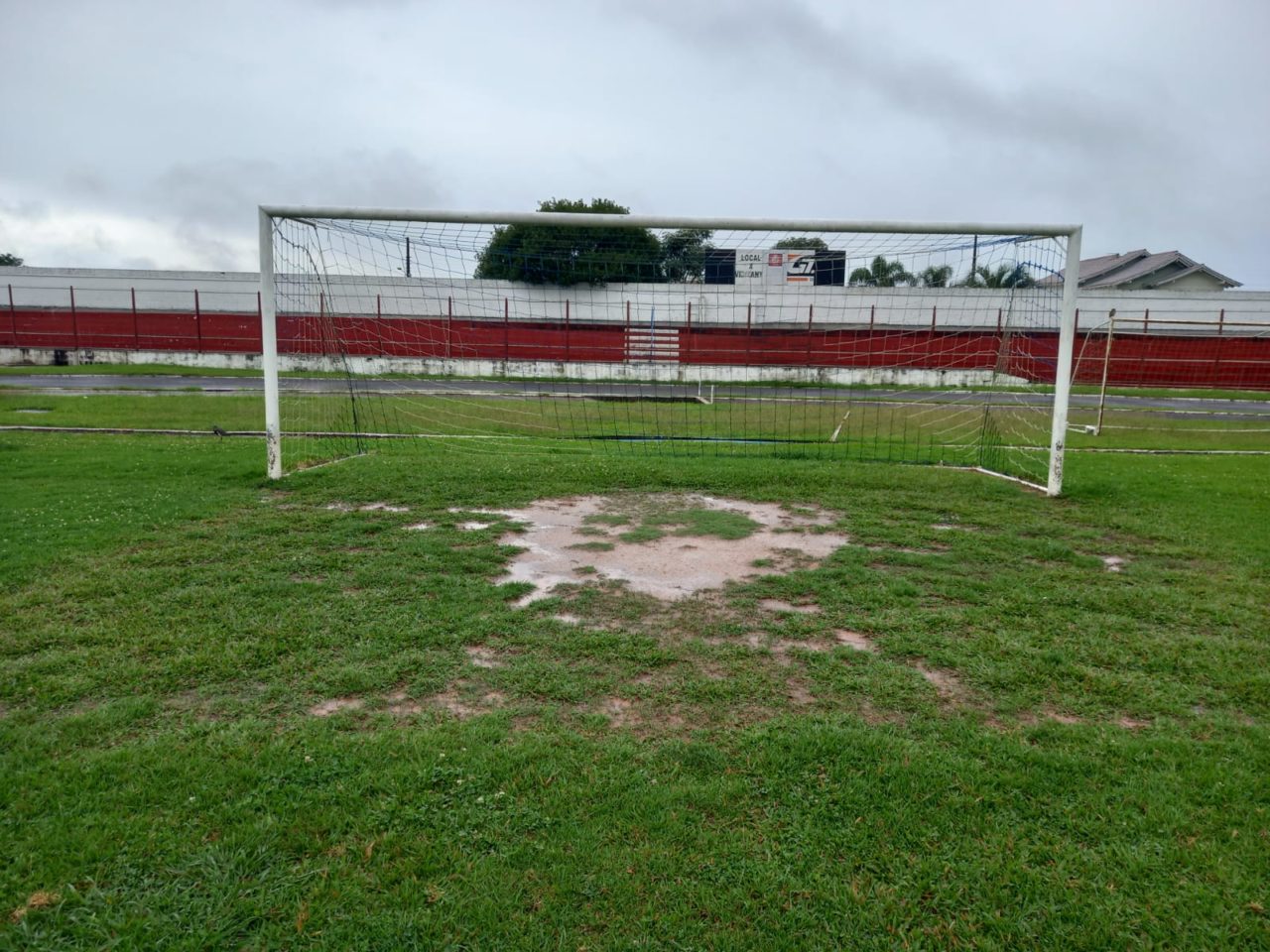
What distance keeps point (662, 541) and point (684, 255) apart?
7478 millimetres

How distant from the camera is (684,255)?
12.4 metres

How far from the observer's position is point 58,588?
4.66 metres

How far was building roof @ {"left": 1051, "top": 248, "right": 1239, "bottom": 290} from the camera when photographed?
3766 centimetres

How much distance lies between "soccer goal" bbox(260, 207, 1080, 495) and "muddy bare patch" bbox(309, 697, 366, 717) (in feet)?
18.1

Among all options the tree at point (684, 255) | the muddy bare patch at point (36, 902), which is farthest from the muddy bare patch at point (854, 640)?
the tree at point (684, 255)

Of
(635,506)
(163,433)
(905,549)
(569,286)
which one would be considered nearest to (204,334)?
(569,286)

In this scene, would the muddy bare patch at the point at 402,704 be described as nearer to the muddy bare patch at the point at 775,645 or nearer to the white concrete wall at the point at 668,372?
the muddy bare patch at the point at 775,645

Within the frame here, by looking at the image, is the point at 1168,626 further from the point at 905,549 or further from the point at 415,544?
the point at 415,544

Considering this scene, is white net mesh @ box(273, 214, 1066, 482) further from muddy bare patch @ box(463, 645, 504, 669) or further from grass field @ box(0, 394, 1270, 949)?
Result: muddy bare patch @ box(463, 645, 504, 669)

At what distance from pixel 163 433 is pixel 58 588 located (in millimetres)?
8207

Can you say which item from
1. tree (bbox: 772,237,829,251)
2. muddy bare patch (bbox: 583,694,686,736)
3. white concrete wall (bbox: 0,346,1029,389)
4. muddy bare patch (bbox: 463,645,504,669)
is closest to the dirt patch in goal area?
muddy bare patch (bbox: 463,645,504,669)

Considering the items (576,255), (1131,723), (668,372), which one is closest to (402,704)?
(1131,723)

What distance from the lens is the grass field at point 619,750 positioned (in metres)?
2.20

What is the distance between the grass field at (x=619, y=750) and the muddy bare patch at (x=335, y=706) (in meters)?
0.03
